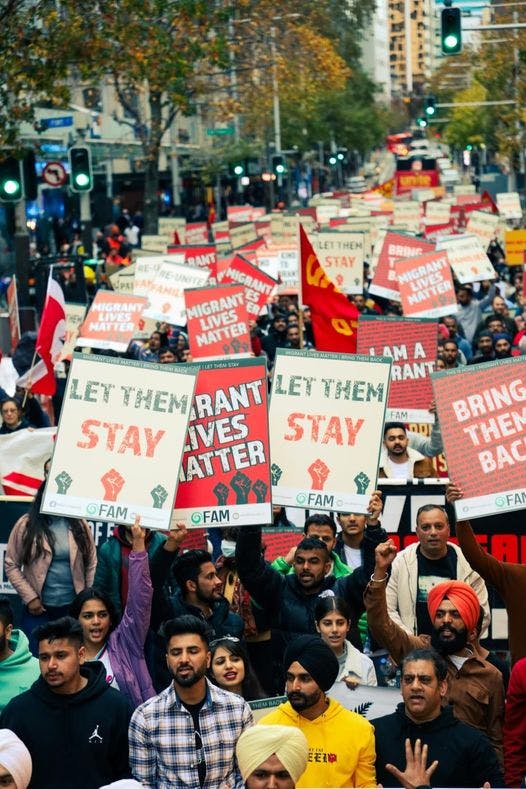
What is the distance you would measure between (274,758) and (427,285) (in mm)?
12635

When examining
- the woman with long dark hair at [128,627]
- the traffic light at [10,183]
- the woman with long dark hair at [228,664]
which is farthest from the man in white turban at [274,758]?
the traffic light at [10,183]

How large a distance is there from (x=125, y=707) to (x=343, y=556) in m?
2.80

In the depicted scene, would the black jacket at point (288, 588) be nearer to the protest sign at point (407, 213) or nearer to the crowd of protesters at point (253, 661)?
the crowd of protesters at point (253, 661)

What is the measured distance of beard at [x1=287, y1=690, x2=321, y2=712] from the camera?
605 centimetres

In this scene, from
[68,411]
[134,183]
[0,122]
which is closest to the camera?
[68,411]

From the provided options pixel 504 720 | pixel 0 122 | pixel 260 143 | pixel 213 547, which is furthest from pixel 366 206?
pixel 504 720

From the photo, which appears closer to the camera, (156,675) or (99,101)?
(156,675)

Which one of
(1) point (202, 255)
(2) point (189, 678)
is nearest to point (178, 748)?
(2) point (189, 678)

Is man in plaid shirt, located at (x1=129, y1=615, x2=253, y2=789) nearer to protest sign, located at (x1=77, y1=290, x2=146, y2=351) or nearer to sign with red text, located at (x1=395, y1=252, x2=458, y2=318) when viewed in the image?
protest sign, located at (x1=77, y1=290, x2=146, y2=351)

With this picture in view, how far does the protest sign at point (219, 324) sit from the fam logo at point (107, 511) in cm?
745

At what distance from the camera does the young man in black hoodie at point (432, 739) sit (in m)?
5.89

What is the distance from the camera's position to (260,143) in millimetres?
67375

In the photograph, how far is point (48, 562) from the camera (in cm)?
852

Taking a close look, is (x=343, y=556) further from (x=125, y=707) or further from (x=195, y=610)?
(x=125, y=707)
